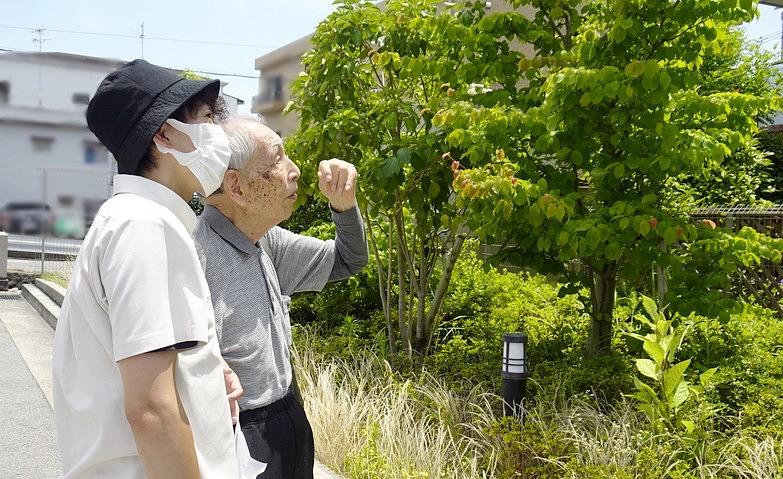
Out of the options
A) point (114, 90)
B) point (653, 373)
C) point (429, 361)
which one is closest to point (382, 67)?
point (429, 361)

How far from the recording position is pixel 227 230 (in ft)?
7.51

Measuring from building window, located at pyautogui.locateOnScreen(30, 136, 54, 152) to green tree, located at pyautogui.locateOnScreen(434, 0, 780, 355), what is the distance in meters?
2.49

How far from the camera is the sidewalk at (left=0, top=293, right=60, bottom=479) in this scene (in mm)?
5247

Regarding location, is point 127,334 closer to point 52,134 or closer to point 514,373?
point 52,134

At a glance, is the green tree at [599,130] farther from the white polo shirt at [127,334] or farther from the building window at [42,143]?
the white polo shirt at [127,334]

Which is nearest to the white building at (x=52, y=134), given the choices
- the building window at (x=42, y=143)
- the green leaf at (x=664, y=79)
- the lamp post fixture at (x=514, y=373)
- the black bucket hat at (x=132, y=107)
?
the building window at (x=42, y=143)

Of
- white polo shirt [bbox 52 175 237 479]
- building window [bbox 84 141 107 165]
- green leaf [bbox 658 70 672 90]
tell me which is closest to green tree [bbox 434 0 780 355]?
green leaf [bbox 658 70 672 90]

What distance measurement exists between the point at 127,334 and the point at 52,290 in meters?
11.9

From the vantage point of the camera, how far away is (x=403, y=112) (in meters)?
6.12

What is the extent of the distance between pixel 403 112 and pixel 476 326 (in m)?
2.05

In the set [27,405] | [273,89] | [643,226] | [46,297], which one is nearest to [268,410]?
[643,226]

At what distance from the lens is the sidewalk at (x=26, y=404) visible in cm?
525

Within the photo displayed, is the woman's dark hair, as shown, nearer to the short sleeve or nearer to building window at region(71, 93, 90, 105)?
the short sleeve

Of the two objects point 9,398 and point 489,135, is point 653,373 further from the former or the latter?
Answer: point 9,398
